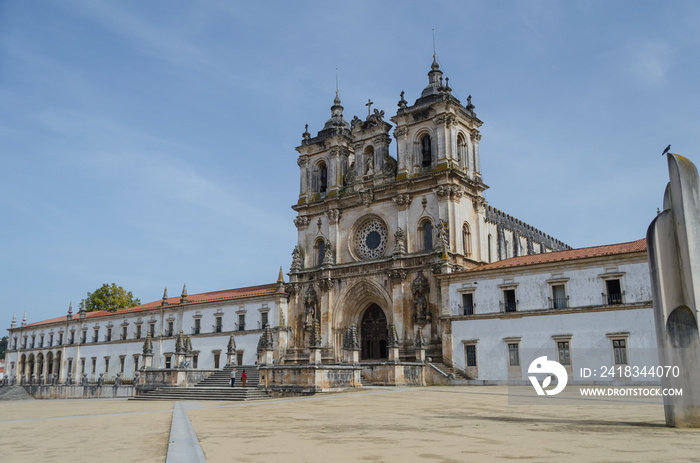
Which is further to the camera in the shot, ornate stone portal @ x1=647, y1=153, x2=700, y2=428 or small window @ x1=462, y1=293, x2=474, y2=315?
small window @ x1=462, y1=293, x2=474, y2=315

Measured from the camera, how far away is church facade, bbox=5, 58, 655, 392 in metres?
34.7

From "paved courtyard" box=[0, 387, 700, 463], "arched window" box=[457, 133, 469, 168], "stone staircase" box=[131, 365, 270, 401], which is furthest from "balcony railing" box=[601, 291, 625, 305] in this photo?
"stone staircase" box=[131, 365, 270, 401]

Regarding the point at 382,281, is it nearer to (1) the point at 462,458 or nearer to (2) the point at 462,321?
(2) the point at 462,321

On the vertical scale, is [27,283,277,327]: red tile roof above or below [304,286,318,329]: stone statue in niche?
above

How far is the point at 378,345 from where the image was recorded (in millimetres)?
46125

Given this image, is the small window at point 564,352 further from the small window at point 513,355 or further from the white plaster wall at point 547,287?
the small window at point 513,355

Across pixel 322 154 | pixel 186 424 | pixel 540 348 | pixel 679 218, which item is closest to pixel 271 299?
pixel 322 154

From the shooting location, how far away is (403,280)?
141ft

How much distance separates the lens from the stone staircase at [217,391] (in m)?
29.7

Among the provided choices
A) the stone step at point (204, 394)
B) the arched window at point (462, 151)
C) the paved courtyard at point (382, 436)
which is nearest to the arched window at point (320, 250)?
the arched window at point (462, 151)

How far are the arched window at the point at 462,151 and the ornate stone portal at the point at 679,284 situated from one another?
33.0m

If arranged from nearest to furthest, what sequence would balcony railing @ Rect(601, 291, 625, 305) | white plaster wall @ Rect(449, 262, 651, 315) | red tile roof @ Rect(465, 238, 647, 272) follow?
white plaster wall @ Rect(449, 262, 651, 315)
balcony railing @ Rect(601, 291, 625, 305)
red tile roof @ Rect(465, 238, 647, 272)

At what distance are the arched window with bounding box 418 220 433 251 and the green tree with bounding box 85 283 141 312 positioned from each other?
4955 cm

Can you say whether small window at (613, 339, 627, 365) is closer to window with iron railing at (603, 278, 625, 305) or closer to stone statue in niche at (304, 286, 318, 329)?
window with iron railing at (603, 278, 625, 305)
